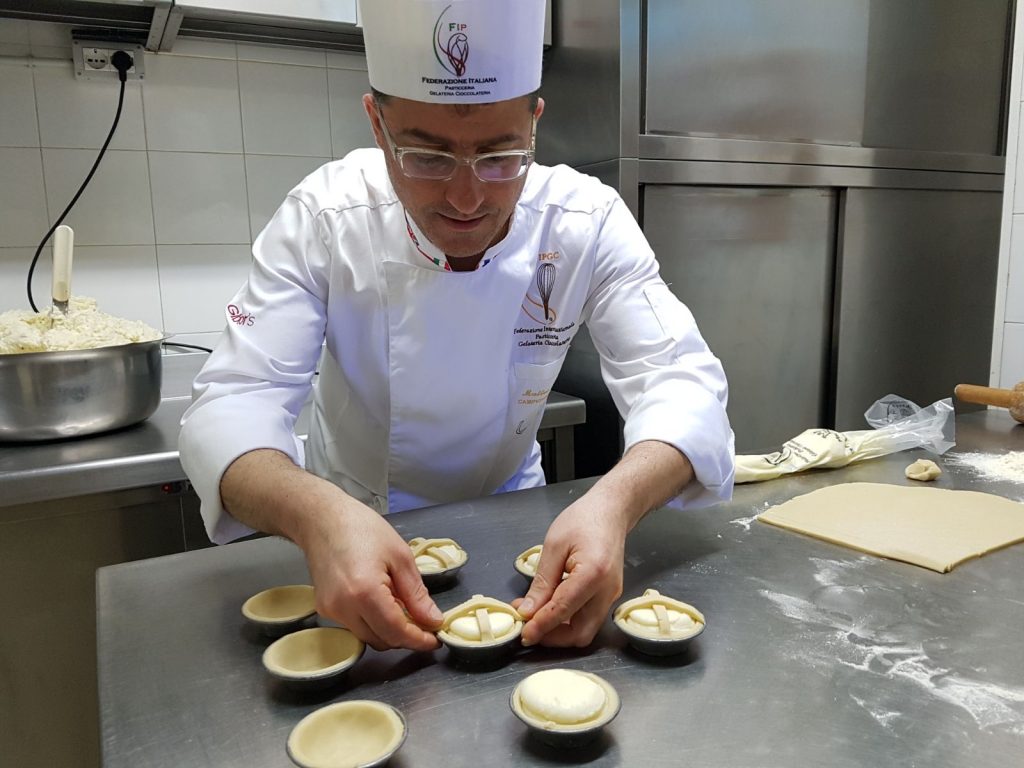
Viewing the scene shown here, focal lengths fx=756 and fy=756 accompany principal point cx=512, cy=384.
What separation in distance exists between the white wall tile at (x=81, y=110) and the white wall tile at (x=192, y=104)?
0.04 m

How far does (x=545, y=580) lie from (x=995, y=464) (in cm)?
106

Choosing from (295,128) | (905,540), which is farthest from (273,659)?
(295,128)

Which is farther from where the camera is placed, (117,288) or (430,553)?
(117,288)

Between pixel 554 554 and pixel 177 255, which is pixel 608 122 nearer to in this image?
pixel 177 255

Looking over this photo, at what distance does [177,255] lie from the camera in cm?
209

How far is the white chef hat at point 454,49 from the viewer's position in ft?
3.32

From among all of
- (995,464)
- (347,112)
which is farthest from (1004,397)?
(347,112)

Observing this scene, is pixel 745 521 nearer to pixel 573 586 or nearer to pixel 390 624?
pixel 573 586

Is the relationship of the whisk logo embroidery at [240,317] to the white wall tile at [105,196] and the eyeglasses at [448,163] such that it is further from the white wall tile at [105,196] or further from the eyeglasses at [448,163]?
the white wall tile at [105,196]

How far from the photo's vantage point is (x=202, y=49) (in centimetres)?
205

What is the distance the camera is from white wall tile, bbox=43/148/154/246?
6.40 feet

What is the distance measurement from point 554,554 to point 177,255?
1668 mm

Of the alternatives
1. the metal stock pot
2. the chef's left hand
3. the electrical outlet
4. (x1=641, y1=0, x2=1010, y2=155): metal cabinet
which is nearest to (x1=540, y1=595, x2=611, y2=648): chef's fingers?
the chef's left hand

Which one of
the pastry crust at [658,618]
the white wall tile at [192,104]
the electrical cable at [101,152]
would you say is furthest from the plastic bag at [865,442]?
the electrical cable at [101,152]
